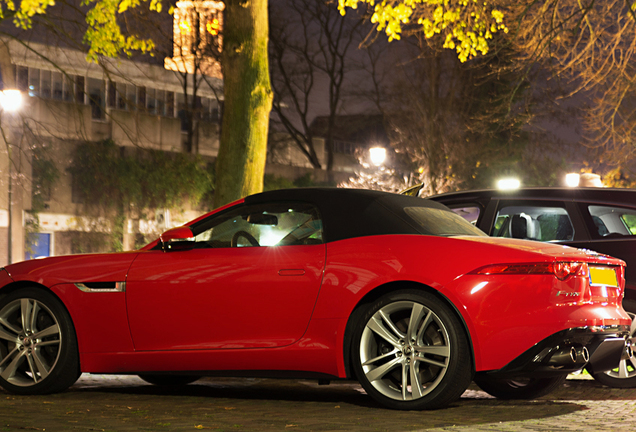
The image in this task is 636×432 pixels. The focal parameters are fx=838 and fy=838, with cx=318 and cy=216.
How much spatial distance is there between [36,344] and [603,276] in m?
4.26

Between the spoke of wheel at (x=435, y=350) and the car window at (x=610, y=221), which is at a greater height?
the car window at (x=610, y=221)

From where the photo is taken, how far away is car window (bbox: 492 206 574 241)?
772cm

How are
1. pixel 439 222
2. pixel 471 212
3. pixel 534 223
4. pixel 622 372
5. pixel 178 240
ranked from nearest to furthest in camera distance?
pixel 439 222 < pixel 178 240 < pixel 622 372 < pixel 534 223 < pixel 471 212

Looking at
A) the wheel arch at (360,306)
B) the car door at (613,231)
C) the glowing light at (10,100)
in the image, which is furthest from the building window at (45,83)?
the wheel arch at (360,306)

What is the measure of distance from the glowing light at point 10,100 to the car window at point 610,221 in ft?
42.4

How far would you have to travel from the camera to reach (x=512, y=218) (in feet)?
26.6

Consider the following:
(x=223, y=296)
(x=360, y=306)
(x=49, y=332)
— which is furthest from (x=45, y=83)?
(x=360, y=306)

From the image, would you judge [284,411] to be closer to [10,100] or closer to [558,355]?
[558,355]

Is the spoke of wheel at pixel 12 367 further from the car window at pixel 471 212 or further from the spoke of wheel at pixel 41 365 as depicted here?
the car window at pixel 471 212

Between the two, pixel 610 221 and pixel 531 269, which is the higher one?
pixel 610 221

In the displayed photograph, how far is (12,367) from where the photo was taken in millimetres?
6543

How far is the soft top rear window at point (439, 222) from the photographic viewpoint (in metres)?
5.94

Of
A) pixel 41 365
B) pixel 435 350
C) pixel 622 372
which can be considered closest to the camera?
pixel 435 350

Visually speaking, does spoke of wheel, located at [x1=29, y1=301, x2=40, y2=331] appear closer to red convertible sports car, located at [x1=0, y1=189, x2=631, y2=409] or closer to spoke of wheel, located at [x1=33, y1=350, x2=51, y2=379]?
red convertible sports car, located at [x1=0, y1=189, x2=631, y2=409]
